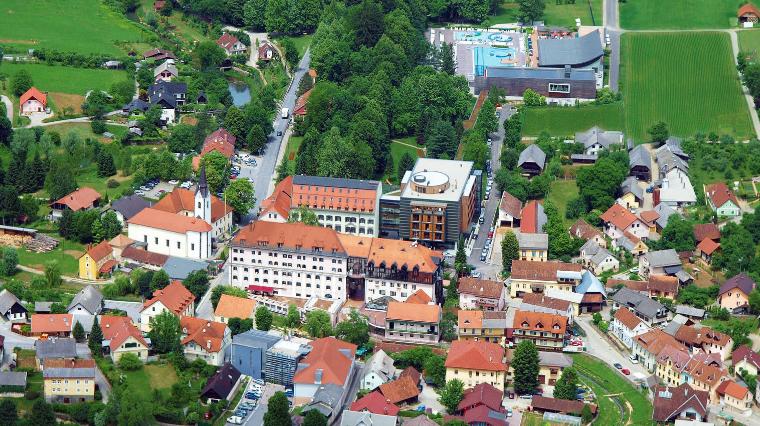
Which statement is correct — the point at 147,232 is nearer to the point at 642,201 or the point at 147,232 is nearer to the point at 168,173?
Result: the point at 168,173

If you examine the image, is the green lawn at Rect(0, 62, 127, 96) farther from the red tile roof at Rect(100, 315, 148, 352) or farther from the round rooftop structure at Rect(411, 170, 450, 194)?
the red tile roof at Rect(100, 315, 148, 352)

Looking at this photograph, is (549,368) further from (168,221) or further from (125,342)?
(168,221)

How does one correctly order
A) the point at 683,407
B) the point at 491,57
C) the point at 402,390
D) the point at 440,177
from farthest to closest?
the point at 491,57 → the point at 440,177 → the point at 402,390 → the point at 683,407

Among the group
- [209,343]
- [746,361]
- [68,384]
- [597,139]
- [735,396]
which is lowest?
[735,396]

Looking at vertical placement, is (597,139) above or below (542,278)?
above

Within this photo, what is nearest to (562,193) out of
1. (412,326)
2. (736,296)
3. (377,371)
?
(736,296)

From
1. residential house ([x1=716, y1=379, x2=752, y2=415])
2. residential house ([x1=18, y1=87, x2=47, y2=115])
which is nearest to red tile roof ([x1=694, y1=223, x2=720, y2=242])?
residential house ([x1=716, y1=379, x2=752, y2=415])

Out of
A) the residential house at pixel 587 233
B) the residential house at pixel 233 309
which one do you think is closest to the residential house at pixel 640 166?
the residential house at pixel 587 233

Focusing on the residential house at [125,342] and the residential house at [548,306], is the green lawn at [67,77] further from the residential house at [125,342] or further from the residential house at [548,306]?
the residential house at [548,306]
